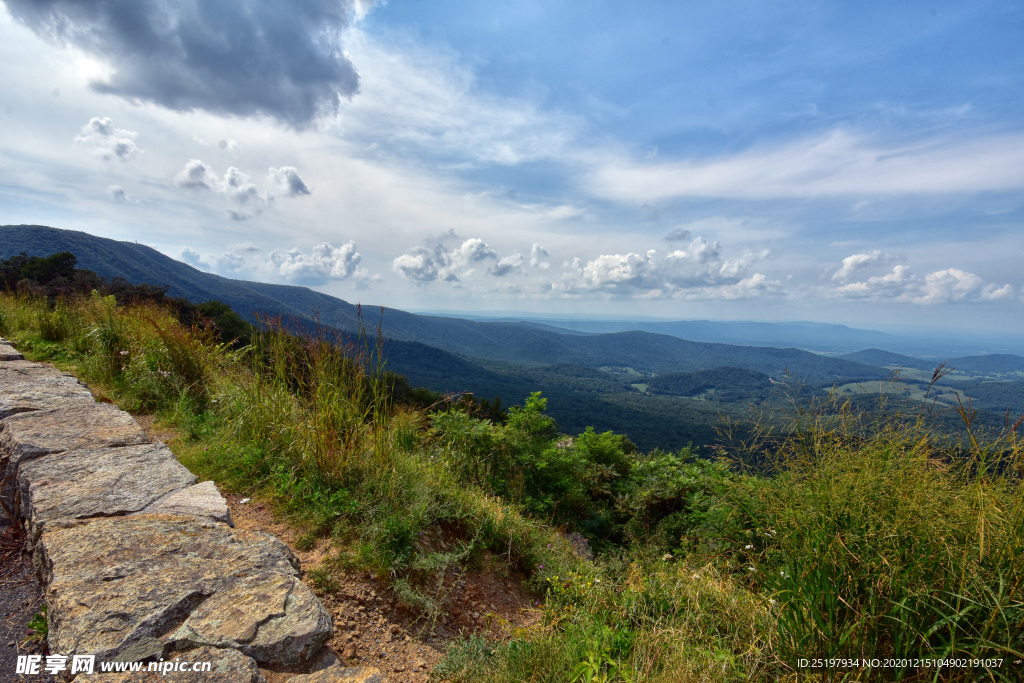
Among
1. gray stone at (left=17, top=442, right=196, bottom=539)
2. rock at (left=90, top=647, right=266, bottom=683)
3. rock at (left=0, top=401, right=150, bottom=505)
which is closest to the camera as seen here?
Result: rock at (left=90, top=647, right=266, bottom=683)

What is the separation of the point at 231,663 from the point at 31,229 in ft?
501

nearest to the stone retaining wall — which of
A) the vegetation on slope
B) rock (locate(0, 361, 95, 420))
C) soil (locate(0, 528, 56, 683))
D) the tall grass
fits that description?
soil (locate(0, 528, 56, 683))

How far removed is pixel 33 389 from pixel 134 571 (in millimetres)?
3736

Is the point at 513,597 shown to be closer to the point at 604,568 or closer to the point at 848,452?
the point at 604,568

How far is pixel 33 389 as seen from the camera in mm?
4152

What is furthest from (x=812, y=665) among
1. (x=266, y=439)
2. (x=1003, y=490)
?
(x=266, y=439)

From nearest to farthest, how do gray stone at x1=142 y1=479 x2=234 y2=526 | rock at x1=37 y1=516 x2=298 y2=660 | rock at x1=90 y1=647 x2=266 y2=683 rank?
1. rock at x1=90 y1=647 x2=266 y2=683
2. rock at x1=37 y1=516 x2=298 y2=660
3. gray stone at x1=142 y1=479 x2=234 y2=526

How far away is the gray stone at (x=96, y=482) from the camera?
2322mm

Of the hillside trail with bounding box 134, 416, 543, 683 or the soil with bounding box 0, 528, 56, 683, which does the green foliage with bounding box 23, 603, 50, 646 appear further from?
the hillside trail with bounding box 134, 416, 543, 683

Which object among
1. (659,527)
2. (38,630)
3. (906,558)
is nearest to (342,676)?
(38,630)

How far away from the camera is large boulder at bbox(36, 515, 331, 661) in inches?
64.1

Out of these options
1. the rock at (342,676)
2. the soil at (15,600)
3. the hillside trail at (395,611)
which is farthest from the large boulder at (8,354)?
the rock at (342,676)

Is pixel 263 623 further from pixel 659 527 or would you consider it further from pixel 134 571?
pixel 659 527

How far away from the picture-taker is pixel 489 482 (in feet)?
18.4
